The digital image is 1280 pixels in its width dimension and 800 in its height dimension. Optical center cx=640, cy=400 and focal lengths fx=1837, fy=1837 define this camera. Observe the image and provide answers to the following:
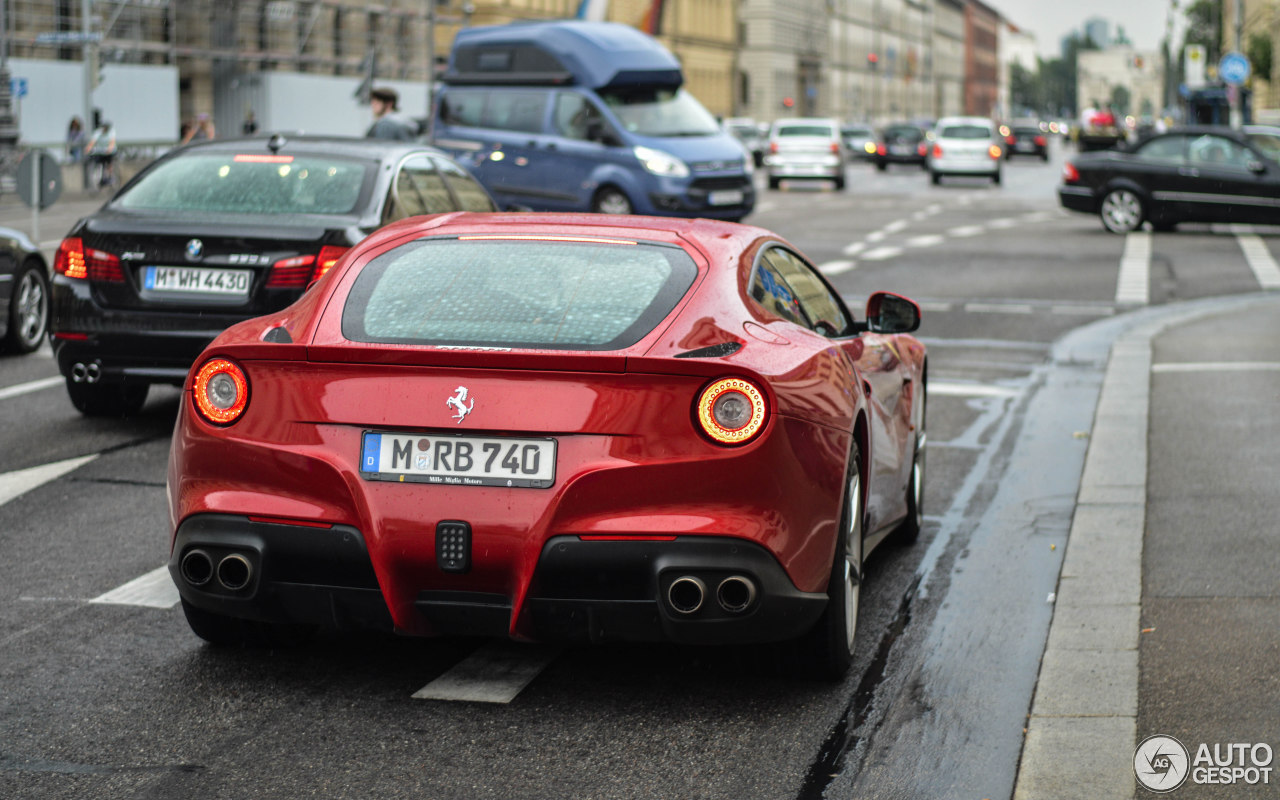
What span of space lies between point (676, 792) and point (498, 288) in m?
1.50

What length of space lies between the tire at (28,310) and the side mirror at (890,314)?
791 centimetres

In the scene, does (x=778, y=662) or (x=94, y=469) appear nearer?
(x=778, y=662)

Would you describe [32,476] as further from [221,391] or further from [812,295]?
[812,295]

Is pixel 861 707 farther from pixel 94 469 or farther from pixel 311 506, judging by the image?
pixel 94 469

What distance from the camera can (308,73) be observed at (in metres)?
53.5

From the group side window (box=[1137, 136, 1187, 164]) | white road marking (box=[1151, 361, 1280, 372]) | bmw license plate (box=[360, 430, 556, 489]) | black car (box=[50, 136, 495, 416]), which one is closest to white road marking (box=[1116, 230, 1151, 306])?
side window (box=[1137, 136, 1187, 164])

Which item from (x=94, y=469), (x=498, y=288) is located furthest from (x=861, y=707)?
(x=94, y=469)

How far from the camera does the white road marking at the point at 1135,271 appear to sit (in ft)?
59.5

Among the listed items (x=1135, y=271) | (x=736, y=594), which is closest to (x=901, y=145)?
(x=1135, y=271)

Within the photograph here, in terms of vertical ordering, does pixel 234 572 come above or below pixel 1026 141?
below

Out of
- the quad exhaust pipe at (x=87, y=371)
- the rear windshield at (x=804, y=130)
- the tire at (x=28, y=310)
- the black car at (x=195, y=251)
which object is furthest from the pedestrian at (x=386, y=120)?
the rear windshield at (x=804, y=130)

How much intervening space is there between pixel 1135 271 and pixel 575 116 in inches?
272

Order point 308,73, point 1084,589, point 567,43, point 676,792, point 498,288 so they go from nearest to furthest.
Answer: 1. point 676,792
2. point 498,288
3. point 1084,589
4. point 567,43
5. point 308,73

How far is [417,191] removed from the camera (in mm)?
10000
